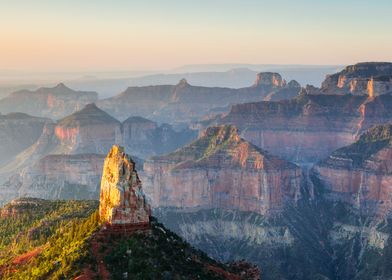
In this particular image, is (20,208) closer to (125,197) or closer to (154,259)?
(125,197)

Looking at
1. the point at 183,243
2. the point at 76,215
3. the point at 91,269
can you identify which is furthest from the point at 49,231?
the point at 91,269

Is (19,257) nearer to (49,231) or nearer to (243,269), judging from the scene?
(49,231)

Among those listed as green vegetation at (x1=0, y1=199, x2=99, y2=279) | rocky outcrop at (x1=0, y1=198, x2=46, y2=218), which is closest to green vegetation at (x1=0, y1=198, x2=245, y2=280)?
green vegetation at (x1=0, y1=199, x2=99, y2=279)

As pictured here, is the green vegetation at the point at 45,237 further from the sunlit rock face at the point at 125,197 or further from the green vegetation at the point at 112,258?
the sunlit rock face at the point at 125,197

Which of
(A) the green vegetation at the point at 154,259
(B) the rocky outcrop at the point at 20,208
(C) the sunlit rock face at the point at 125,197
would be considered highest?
(C) the sunlit rock face at the point at 125,197

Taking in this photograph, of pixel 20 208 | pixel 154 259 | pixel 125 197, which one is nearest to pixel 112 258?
pixel 154 259

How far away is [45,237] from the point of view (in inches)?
4503

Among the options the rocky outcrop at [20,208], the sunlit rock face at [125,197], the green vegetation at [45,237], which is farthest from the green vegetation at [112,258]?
the rocky outcrop at [20,208]

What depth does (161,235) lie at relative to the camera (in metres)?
93.3

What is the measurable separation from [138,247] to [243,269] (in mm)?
20968

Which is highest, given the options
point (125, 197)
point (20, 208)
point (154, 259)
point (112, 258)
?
point (125, 197)

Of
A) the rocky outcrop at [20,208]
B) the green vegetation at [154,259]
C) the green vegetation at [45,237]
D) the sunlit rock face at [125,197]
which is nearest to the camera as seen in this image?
the green vegetation at [154,259]

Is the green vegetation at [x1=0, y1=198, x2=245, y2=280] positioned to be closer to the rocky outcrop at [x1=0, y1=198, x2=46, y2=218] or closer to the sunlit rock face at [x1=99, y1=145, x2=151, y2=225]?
the sunlit rock face at [x1=99, y1=145, x2=151, y2=225]

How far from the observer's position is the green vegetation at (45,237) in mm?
87125
